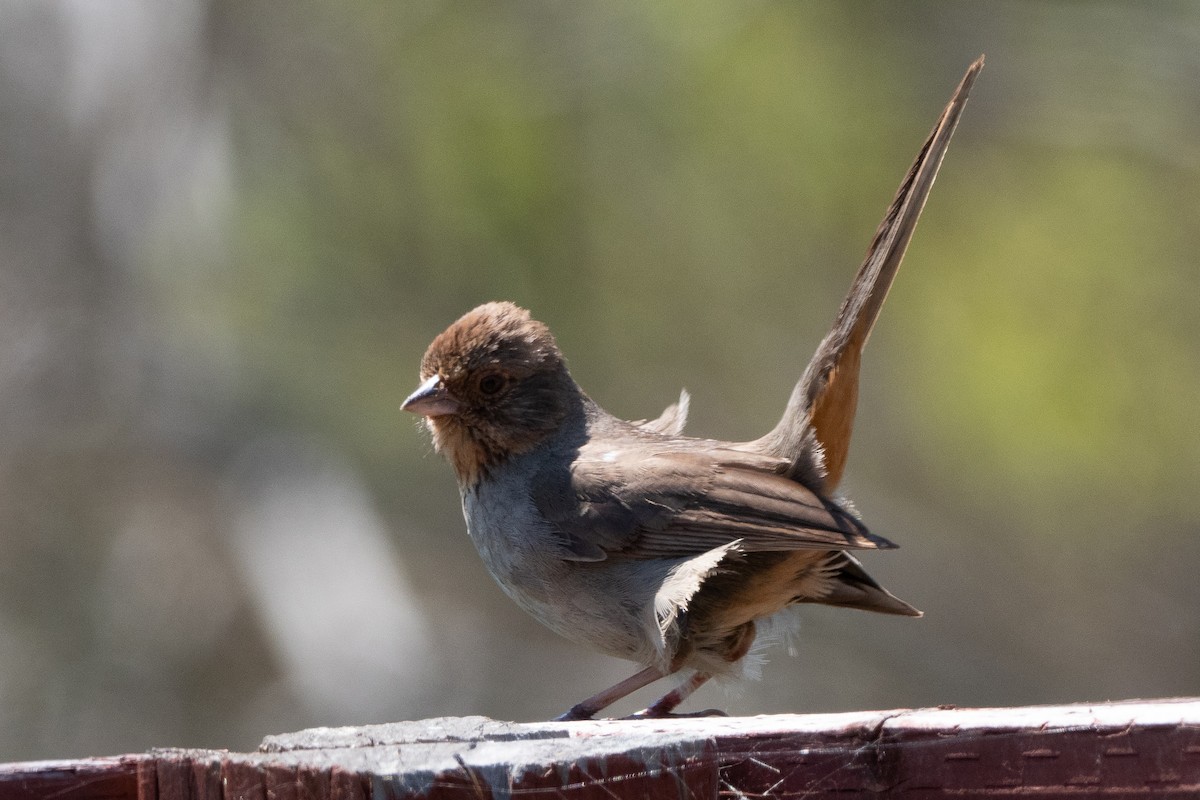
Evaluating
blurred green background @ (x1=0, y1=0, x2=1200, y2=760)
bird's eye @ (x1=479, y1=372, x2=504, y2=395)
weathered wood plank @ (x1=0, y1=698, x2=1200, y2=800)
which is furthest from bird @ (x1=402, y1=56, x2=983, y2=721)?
blurred green background @ (x1=0, y1=0, x2=1200, y2=760)

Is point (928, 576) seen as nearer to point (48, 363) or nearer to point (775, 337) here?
point (775, 337)

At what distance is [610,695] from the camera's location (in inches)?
153

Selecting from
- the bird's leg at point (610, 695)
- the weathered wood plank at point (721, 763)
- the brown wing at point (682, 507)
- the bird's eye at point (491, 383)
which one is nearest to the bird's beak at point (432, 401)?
the bird's eye at point (491, 383)

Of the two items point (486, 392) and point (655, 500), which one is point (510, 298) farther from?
point (655, 500)

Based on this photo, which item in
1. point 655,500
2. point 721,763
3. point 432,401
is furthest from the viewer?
point 432,401

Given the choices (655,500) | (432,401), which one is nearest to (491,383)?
(432,401)

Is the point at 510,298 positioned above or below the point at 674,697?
above

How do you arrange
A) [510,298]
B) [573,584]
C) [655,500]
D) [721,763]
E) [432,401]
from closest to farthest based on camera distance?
[721,763] → [573,584] → [655,500] → [432,401] → [510,298]

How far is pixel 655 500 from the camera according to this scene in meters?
4.25

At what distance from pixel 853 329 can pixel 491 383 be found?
1148 mm

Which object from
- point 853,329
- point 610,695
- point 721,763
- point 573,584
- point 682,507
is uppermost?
point 853,329

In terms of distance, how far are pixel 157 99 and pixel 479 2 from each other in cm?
219

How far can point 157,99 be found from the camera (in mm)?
9266

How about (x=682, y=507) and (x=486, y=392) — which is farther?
(x=486, y=392)
